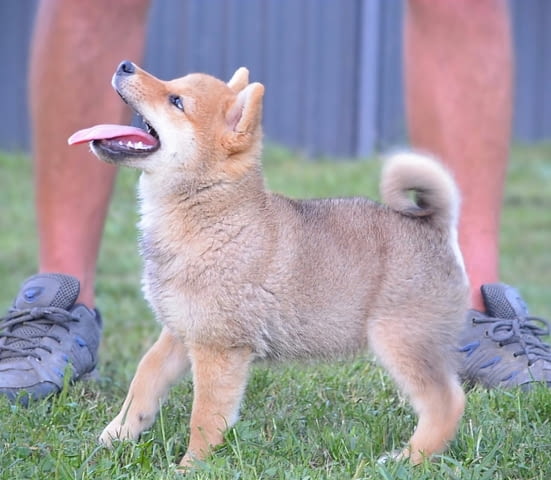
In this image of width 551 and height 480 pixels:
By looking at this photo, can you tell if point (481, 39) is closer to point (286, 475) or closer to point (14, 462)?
point (286, 475)

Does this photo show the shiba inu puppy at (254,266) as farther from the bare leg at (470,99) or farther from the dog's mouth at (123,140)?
the bare leg at (470,99)

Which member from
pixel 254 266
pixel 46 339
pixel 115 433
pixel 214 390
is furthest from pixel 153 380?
pixel 46 339

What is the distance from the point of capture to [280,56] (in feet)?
32.4

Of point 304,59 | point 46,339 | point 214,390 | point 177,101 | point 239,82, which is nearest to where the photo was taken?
point 214,390

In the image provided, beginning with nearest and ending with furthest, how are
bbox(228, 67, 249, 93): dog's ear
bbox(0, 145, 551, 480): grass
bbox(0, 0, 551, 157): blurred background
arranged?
bbox(0, 145, 551, 480): grass
bbox(228, 67, 249, 93): dog's ear
bbox(0, 0, 551, 157): blurred background

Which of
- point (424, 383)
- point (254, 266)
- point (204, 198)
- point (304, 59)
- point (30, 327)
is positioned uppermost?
point (204, 198)

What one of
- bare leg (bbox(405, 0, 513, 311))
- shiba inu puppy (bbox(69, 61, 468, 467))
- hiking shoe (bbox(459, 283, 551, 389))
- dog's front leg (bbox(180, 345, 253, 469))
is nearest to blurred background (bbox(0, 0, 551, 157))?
bare leg (bbox(405, 0, 513, 311))

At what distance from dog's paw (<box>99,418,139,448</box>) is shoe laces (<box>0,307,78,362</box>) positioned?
1.82 feet

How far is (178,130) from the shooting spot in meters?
2.74

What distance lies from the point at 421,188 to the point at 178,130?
0.64 m

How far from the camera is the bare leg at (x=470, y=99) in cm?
364

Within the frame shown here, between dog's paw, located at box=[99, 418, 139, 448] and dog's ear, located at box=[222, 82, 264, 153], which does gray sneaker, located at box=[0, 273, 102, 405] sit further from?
dog's ear, located at box=[222, 82, 264, 153]

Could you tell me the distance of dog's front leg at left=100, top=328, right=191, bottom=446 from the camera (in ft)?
9.38

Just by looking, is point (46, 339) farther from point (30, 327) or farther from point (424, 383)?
point (424, 383)
